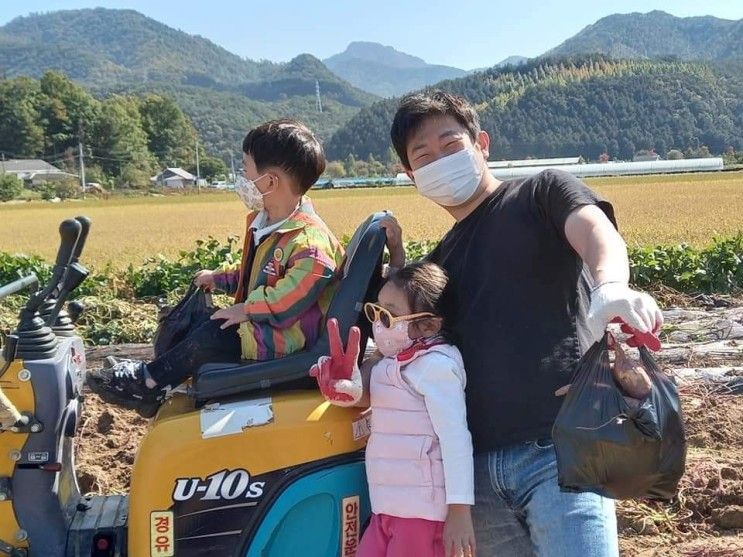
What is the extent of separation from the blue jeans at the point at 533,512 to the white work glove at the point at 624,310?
1.69 ft

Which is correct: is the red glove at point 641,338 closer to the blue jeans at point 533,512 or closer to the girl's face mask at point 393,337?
the blue jeans at point 533,512

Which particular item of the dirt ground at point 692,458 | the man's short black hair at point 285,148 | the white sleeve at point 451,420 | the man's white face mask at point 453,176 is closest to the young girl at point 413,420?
the white sleeve at point 451,420

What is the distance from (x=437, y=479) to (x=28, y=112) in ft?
298

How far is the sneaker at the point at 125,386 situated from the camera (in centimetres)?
258

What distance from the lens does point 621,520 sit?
3605 mm

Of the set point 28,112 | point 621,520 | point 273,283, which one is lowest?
point 621,520

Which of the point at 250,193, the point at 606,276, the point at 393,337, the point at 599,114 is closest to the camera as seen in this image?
the point at 606,276

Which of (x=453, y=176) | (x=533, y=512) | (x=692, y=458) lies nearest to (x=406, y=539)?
(x=533, y=512)

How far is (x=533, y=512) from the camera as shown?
2.04 m

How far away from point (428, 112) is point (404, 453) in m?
0.92

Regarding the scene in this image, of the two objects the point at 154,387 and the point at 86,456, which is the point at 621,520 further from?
the point at 86,456

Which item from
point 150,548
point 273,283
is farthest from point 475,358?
point 150,548

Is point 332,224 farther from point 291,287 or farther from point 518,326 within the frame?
point 518,326

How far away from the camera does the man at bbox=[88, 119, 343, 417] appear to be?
2422 mm
